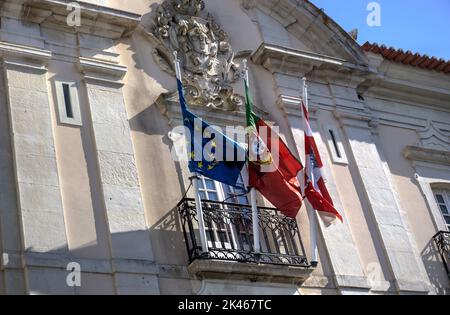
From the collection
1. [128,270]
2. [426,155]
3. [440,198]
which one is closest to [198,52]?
[128,270]

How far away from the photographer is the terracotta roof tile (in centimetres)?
1428

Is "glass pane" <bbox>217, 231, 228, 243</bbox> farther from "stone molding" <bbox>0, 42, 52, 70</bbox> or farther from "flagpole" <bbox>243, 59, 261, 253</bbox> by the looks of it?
"stone molding" <bbox>0, 42, 52, 70</bbox>

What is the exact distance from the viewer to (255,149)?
11.3m

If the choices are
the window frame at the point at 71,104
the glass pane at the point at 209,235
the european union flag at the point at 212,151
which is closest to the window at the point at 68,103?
the window frame at the point at 71,104

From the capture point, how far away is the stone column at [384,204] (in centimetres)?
1206

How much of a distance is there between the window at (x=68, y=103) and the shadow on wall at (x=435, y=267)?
5.27 m

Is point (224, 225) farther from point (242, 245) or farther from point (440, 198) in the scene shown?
point (440, 198)

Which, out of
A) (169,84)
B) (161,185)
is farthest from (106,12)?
(161,185)

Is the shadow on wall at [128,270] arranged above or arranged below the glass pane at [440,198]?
below

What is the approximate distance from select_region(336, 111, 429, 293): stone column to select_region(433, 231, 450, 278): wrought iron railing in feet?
1.60

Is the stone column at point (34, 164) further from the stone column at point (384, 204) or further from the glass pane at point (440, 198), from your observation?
the glass pane at point (440, 198)

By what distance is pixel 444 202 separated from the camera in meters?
13.7

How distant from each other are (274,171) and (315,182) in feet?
2.13
